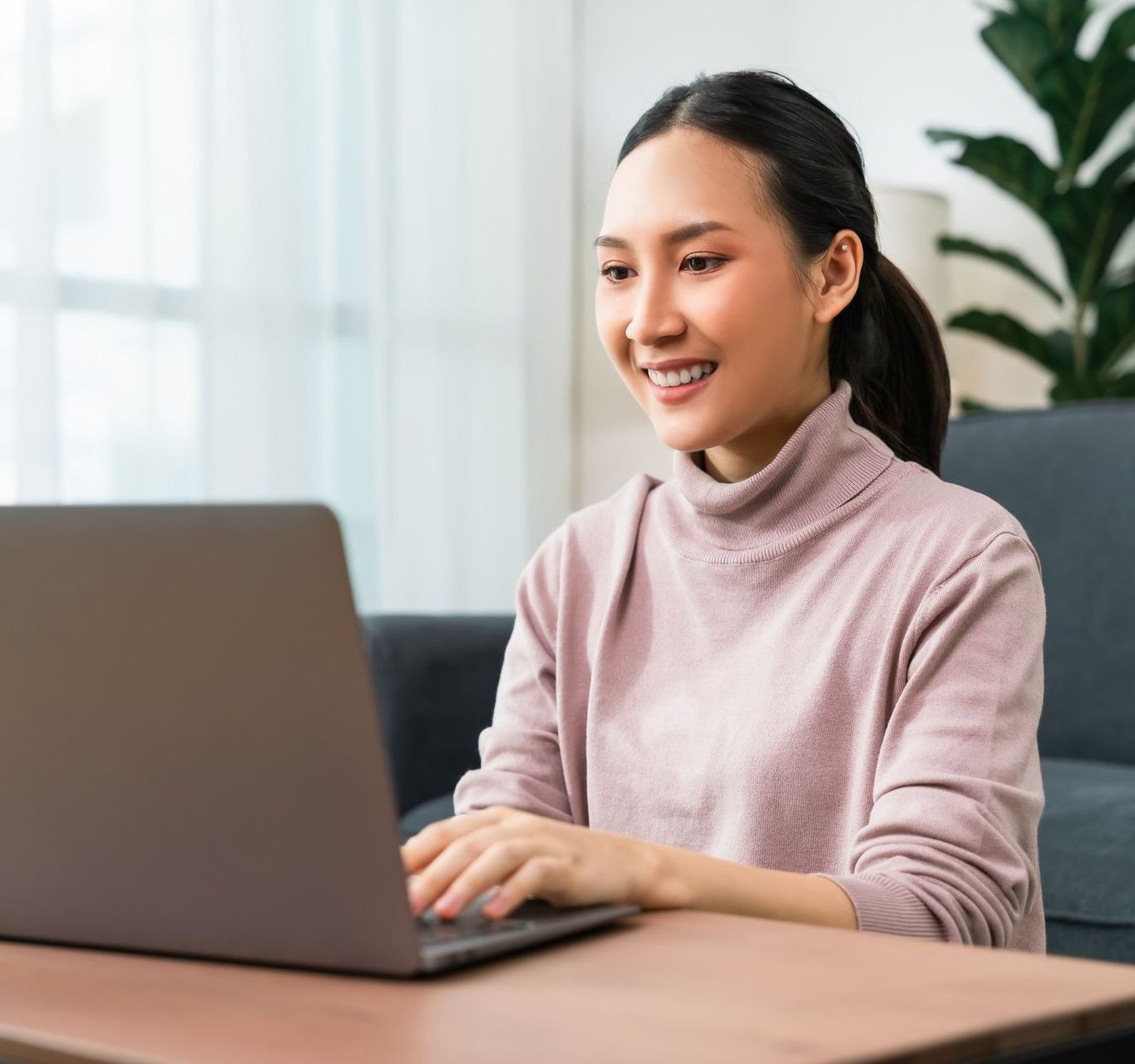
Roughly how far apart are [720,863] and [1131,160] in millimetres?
2557

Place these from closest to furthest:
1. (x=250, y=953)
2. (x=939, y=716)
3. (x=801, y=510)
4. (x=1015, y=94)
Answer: (x=250, y=953) < (x=939, y=716) < (x=801, y=510) < (x=1015, y=94)

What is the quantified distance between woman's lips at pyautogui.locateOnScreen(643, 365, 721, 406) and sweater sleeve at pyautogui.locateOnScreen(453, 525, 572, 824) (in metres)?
0.16

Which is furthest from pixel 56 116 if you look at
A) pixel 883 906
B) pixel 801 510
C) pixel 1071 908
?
pixel 883 906

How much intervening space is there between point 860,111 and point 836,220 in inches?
97.7

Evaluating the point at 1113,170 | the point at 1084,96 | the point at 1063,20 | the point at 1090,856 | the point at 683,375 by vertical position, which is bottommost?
the point at 1090,856

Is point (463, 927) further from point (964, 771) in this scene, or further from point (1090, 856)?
point (1090, 856)

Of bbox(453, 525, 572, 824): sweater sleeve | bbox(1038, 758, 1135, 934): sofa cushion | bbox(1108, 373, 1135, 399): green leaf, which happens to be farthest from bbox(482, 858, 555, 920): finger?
bbox(1108, 373, 1135, 399): green leaf

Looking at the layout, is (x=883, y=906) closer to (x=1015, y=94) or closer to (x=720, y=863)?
(x=720, y=863)

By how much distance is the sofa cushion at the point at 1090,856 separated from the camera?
1.63 m

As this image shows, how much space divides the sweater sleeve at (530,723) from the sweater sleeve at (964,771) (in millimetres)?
304

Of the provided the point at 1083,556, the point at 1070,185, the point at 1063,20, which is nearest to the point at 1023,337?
the point at 1070,185

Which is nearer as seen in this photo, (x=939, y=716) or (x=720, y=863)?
(x=720, y=863)

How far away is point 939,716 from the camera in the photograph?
1.03m

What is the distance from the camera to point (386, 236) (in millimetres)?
3107
